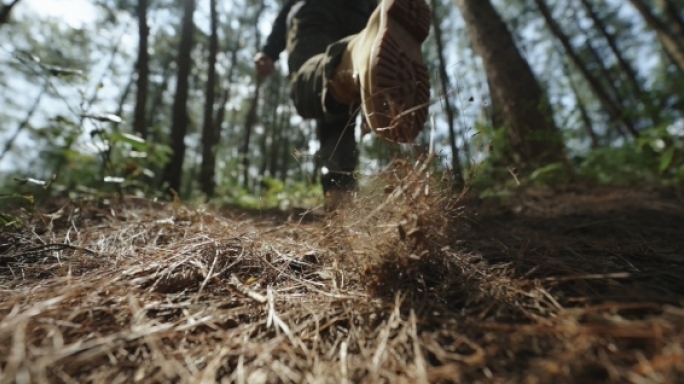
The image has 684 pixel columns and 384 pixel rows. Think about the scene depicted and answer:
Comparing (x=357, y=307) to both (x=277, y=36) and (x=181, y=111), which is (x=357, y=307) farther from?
(x=181, y=111)

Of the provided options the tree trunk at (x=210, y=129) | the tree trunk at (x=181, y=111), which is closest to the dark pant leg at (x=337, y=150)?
the tree trunk at (x=181, y=111)

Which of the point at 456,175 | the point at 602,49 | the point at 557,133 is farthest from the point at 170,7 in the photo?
the point at 602,49

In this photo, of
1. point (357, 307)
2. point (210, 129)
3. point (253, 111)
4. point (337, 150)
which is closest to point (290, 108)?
point (253, 111)

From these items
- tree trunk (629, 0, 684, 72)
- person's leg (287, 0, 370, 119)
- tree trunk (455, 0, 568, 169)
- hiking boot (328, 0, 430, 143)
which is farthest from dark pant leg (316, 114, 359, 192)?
tree trunk (629, 0, 684, 72)

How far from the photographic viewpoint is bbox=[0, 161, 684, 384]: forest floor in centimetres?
55

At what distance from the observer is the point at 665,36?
16.7 ft

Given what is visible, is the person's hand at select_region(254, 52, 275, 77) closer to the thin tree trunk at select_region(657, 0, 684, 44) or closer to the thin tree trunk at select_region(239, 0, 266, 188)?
the thin tree trunk at select_region(657, 0, 684, 44)

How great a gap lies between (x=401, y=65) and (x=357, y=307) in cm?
103

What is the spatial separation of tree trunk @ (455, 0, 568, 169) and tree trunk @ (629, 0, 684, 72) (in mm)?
3136

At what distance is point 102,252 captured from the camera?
118cm

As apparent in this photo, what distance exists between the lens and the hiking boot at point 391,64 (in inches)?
51.4

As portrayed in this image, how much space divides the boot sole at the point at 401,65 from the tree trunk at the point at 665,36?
5193 mm

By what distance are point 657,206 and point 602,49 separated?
12394 mm

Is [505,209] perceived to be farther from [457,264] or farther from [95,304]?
[95,304]
